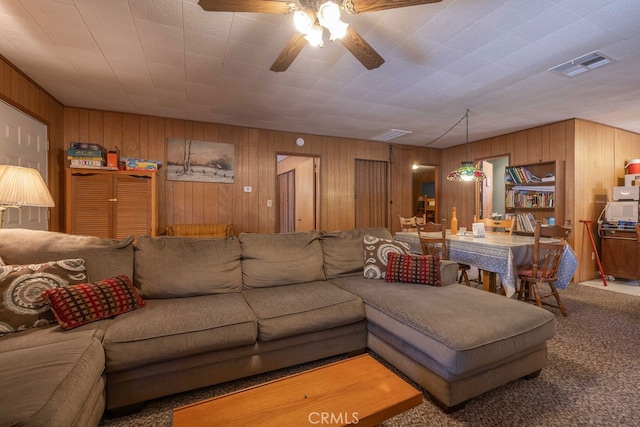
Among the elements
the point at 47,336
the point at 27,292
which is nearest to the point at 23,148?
the point at 27,292

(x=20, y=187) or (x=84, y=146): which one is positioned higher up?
(x=84, y=146)

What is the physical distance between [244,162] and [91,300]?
11.6 feet

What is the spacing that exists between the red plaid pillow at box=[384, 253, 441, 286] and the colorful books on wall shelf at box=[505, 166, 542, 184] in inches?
Answer: 140

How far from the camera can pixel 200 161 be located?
15.2 feet

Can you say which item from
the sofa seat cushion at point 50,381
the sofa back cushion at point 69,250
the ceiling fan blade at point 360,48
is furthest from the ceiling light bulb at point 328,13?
the sofa seat cushion at point 50,381

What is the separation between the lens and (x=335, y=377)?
1316mm

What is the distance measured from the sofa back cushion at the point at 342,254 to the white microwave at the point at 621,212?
433cm

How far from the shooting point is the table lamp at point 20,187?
6.44ft

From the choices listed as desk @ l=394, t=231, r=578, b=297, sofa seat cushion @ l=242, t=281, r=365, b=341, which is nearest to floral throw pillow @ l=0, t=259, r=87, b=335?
sofa seat cushion @ l=242, t=281, r=365, b=341

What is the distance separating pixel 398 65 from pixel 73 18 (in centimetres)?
263

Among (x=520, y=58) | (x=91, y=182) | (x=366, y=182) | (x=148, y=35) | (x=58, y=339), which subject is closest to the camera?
(x=58, y=339)

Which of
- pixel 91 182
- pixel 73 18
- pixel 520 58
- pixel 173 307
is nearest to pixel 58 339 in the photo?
pixel 173 307

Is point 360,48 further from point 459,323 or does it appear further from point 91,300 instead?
point 91,300

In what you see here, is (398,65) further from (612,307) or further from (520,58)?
(612,307)
